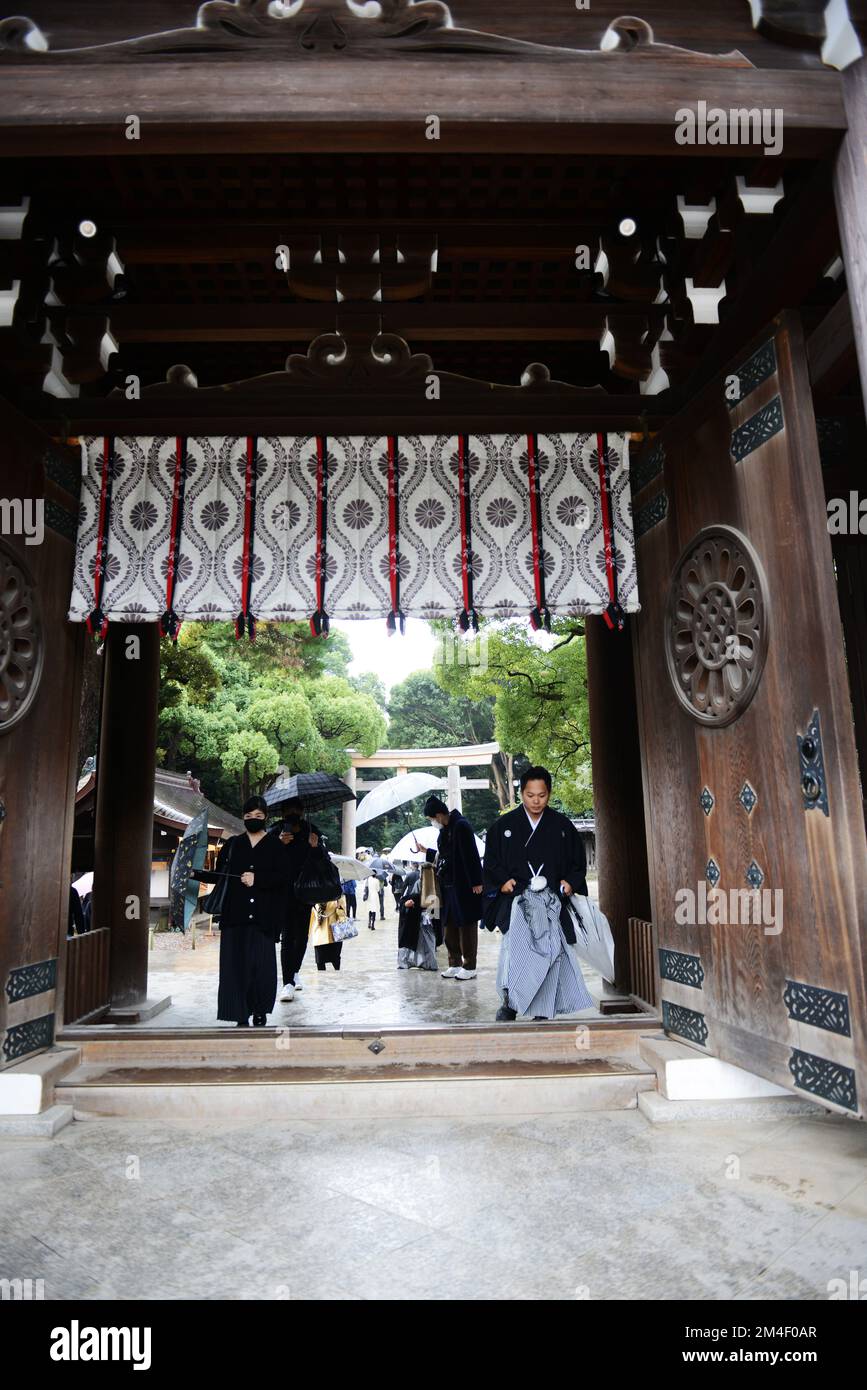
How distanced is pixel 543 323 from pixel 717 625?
1.97 meters

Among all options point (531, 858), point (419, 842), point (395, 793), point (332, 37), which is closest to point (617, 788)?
point (531, 858)

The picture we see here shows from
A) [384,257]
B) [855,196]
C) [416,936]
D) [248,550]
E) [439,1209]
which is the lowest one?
[439,1209]

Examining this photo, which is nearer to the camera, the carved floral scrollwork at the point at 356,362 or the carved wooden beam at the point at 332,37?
the carved wooden beam at the point at 332,37

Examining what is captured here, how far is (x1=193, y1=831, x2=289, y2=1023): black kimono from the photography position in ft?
17.4

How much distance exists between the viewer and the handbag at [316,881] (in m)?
6.82

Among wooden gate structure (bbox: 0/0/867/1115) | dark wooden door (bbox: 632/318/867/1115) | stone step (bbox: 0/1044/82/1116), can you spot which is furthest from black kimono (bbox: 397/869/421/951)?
stone step (bbox: 0/1044/82/1116)

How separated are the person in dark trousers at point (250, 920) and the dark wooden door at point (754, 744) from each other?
101 inches

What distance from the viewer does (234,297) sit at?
14.6 ft

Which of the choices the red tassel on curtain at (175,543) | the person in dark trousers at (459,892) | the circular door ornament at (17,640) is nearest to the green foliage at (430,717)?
the person in dark trousers at (459,892)

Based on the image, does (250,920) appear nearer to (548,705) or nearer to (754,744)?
(754,744)

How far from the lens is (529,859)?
519 centimetres

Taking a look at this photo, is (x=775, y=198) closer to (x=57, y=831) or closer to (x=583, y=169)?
(x=583, y=169)

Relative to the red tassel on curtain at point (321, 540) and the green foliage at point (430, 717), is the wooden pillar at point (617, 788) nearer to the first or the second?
the red tassel on curtain at point (321, 540)

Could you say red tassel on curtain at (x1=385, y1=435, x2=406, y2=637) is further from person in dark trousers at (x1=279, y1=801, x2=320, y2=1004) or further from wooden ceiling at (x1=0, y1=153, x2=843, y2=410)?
person in dark trousers at (x1=279, y1=801, x2=320, y2=1004)
